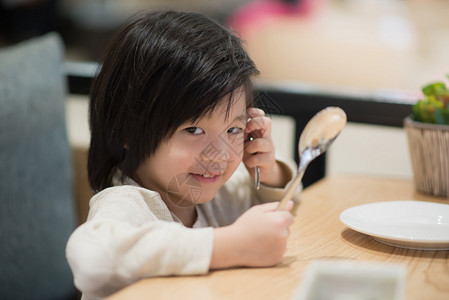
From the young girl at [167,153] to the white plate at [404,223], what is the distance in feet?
0.47

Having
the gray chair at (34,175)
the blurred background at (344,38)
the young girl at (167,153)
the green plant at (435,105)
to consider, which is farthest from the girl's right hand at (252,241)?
the blurred background at (344,38)

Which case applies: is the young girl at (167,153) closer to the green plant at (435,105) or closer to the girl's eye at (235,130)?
the girl's eye at (235,130)

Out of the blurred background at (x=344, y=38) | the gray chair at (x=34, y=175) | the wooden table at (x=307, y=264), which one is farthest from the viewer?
the blurred background at (x=344, y=38)

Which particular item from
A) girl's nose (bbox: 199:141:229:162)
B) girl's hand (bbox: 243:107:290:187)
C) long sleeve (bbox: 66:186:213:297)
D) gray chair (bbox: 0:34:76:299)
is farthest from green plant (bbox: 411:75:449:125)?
gray chair (bbox: 0:34:76:299)

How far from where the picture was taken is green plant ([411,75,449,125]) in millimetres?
1099

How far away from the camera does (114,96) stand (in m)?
0.90

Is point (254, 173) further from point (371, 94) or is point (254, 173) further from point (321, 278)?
point (371, 94)

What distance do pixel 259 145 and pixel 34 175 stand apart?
73 cm

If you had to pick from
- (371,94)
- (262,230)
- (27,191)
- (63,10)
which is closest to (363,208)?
(262,230)

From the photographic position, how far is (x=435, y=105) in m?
1.11

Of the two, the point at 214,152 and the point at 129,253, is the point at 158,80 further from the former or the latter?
the point at 129,253

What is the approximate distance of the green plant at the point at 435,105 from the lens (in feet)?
3.60

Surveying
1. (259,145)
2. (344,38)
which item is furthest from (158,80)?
(344,38)

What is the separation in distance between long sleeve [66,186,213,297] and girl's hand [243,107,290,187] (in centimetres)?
33
